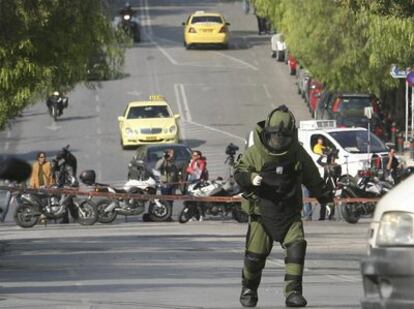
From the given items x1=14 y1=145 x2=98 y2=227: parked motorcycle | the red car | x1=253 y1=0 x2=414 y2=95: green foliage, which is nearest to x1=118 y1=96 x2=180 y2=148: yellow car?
x1=253 y1=0 x2=414 y2=95: green foliage

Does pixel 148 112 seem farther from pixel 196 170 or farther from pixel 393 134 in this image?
pixel 196 170

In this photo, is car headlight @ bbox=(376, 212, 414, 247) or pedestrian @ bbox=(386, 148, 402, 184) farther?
pedestrian @ bbox=(386, 148, 402, 184)

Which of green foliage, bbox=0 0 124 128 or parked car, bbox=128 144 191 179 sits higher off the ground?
green foliage, bbox=0 0 124 128

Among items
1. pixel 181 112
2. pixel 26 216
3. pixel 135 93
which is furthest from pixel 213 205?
pixel 135 93

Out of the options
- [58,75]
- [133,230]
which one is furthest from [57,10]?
[133,230]

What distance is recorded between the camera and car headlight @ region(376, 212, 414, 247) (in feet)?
28.0

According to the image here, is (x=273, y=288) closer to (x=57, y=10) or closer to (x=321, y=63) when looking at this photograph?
(x=57, y=10)

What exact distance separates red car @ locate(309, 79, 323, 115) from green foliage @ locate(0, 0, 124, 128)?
29700 millimetres

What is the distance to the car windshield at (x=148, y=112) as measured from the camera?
48406mm

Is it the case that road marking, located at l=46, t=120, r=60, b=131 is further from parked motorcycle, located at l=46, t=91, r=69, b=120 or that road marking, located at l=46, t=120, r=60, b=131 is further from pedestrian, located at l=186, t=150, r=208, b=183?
pedestrian, located at l=186, t=150, r=208, b=183

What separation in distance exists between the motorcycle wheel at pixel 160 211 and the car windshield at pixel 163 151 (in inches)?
260

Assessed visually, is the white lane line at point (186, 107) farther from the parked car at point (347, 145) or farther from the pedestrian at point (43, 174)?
the pedestrian at point (43, 174)

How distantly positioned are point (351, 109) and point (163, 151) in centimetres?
920

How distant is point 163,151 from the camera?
3972 centimetres
